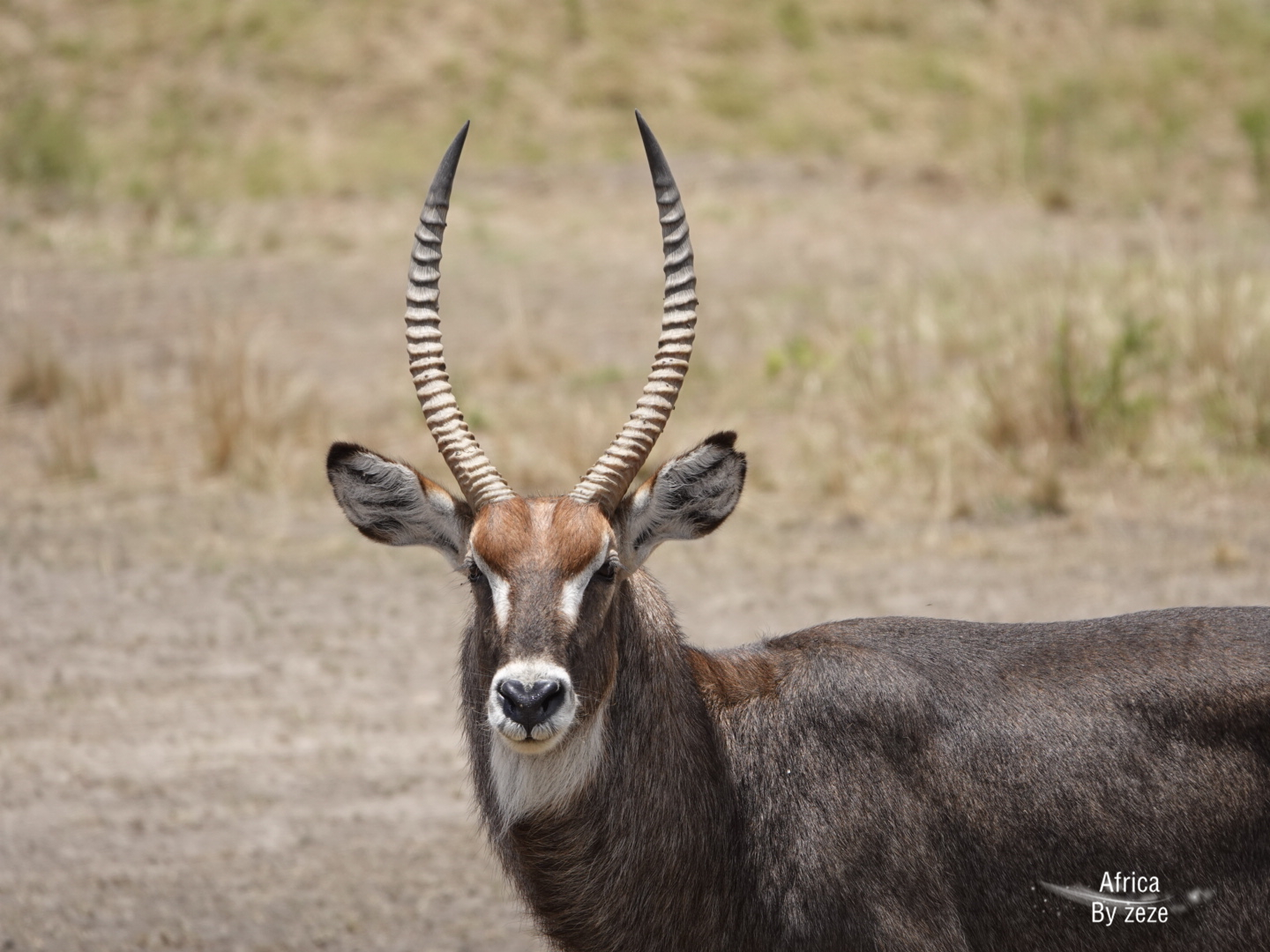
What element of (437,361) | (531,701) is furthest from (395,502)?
(531,701)

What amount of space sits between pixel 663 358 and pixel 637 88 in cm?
Result: 2493

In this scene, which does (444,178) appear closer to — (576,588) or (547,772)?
(576,588)

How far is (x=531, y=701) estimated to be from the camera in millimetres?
4188

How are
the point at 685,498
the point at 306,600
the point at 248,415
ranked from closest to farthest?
the point at 685,498
the point at 306,600
the point at 248,415

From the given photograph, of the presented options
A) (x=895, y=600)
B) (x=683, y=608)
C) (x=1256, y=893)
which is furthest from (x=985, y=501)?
(x=1256, y=893)

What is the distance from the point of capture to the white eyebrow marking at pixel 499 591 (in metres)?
4.45

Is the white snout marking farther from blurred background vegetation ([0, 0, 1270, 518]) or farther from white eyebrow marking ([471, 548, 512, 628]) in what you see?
blurred background vegetation ([0, 0, 1270, 518])

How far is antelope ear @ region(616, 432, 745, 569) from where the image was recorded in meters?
4.84

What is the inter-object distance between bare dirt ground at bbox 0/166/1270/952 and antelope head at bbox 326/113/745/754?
0.68m

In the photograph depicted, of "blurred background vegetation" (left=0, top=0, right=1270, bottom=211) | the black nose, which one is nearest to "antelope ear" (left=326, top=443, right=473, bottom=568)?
the black nose

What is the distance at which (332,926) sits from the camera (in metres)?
6.56

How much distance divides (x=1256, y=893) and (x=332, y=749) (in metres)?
5.04

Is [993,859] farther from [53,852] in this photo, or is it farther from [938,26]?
[938,26]

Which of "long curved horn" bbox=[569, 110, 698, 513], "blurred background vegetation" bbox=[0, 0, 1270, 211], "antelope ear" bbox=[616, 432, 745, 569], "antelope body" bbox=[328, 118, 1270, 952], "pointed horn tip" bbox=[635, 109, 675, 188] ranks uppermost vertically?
"blurred background vegetation" bbox=[0, 0, 1270, 211]
